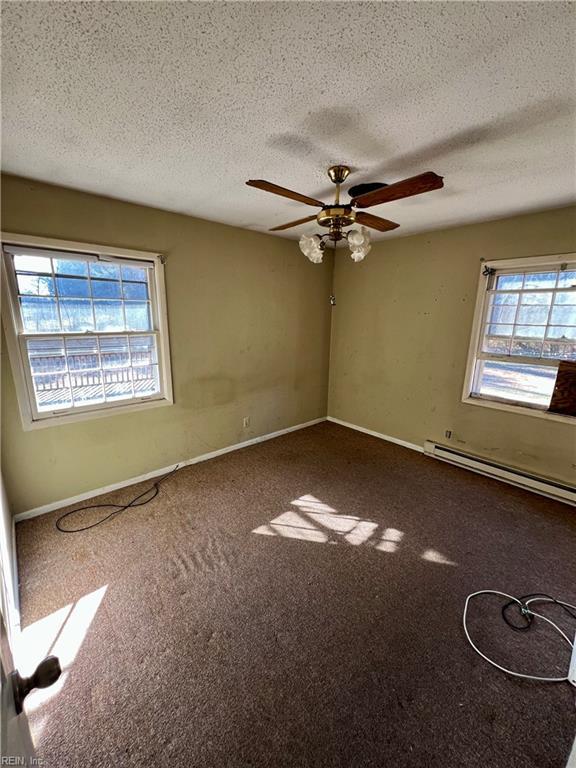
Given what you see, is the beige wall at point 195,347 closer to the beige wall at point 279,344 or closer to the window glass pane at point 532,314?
the beige wall at point 279,344

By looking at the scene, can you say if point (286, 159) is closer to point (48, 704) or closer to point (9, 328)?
point (9, 328)

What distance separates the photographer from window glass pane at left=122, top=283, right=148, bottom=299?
8.76ft

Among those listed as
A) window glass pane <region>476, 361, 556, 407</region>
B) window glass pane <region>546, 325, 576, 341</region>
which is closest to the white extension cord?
window glass pane <region>476, 361, 556, 407</region>

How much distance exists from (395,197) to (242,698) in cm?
241

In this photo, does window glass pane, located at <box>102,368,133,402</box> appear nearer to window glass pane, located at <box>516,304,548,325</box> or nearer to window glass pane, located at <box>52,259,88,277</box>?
window glass pane, located at <box>52,259,88,277</box>

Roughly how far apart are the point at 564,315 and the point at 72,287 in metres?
4.03

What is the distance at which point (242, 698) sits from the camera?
1308mm

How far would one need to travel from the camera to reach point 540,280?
274 centimetres

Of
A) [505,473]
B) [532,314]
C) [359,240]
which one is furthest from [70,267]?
[505,473]

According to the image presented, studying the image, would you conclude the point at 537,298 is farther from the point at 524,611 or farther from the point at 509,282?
the point at 524,611

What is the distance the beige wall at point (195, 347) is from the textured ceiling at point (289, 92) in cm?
35

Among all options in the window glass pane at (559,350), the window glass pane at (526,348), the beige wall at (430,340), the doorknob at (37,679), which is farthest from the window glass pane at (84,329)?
the window glass pane at (559,350)

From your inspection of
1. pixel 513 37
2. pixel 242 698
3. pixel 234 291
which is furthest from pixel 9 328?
pixel 513 37

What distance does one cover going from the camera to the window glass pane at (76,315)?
7.82 feet
